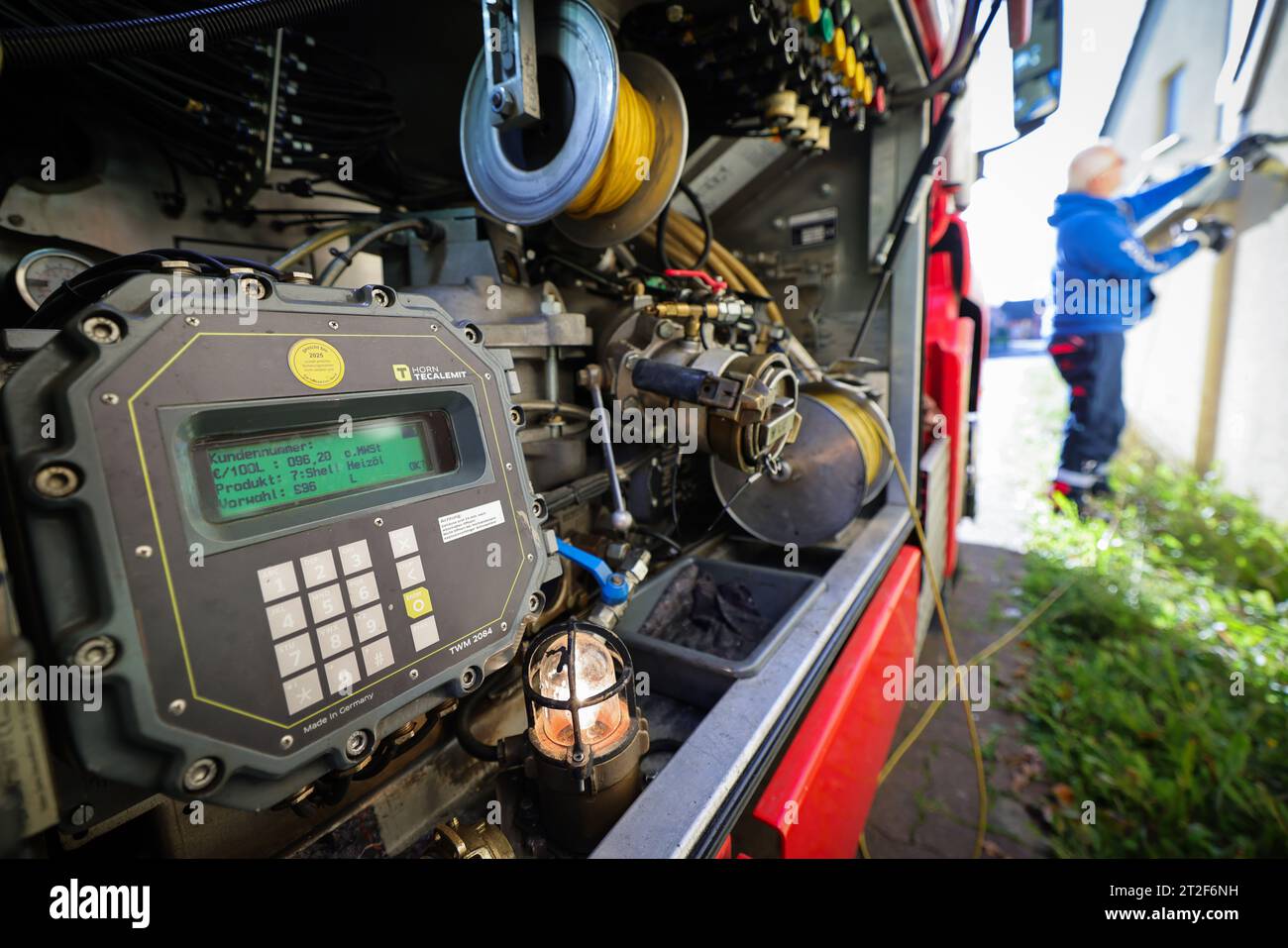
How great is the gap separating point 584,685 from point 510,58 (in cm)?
97

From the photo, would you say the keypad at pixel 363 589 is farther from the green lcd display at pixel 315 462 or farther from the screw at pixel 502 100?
the screw at pixel 502 100

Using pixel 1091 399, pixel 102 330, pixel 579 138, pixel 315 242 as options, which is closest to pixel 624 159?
pixel 579 138

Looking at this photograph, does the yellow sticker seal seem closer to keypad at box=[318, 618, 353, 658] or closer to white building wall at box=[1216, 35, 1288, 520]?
keypad at box=[318, 618, 353, 658]

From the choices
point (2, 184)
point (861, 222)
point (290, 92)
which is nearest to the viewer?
point (2, 184)

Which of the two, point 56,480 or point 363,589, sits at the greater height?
point 56,480

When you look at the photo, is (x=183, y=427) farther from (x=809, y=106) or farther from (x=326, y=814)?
(x=809, y=106)

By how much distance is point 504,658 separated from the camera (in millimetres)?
727

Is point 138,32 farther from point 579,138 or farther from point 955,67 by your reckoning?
point 955,67

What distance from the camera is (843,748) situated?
42.9 inches

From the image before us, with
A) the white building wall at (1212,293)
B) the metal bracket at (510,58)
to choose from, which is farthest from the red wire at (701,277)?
the white building wall at (1212,293)

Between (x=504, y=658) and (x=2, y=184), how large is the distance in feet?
3.60

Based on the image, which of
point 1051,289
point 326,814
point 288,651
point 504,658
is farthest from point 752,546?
point 1051,289

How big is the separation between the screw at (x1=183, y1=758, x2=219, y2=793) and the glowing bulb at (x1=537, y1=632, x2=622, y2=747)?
35 centimetres

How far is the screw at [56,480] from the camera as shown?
412 mm
